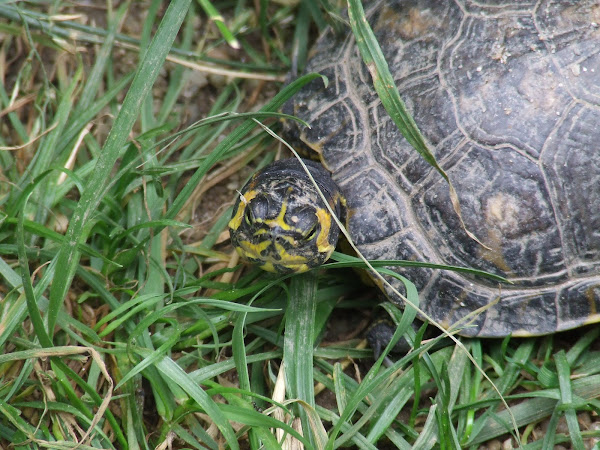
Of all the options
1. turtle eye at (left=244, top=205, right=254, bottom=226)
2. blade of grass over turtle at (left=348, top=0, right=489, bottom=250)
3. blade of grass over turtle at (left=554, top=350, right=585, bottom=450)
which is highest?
blade of grass over turtle at (left=348, top=0, right=489, bottom=250)

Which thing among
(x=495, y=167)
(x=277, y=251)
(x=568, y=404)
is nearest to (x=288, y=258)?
(x=277, y=251)

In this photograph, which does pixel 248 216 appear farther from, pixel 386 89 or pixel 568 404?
pixel 568 404

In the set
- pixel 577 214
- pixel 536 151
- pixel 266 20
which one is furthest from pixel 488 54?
pixel 266 20

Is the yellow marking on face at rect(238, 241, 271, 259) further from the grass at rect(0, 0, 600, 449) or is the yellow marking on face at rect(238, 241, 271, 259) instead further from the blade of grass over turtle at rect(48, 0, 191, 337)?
the blade of grass over turtle at rect(48, 0, 191, 337)

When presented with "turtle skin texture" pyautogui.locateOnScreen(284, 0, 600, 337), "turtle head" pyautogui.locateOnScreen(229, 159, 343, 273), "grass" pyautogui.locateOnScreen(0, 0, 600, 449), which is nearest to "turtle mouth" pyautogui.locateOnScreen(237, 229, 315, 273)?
"turtle head" pyautogui.locateOnScreen(229, 159, 343, 273)

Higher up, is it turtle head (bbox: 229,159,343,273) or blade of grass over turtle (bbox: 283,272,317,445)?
turtle head (bbox: 229,159,343,273)

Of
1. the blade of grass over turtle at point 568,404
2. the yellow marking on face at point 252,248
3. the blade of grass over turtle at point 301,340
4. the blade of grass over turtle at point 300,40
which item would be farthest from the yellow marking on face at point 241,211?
the blade of grass over turtle at point 568,404

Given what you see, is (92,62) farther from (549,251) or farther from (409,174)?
(549,251)
